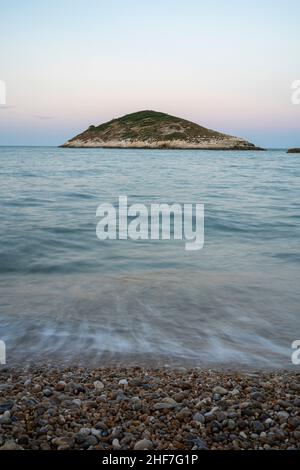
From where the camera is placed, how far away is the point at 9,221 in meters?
13.7

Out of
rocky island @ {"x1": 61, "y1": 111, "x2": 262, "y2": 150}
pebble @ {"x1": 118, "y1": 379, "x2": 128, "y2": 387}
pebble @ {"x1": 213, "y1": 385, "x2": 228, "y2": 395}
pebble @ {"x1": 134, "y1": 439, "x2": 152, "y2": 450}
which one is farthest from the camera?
rocky island @ {"x1": 61, "y1": 111, "x2": 262, "y2": 150}

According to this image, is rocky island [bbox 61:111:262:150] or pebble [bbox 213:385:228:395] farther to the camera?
rocky island [bbox 61:111:262:150]

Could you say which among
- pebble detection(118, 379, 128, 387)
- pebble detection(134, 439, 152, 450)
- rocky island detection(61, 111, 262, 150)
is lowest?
pebble detection(118, 379, 128, 387)

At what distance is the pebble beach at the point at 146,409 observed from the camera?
2.97 meters

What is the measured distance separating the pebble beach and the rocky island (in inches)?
5215

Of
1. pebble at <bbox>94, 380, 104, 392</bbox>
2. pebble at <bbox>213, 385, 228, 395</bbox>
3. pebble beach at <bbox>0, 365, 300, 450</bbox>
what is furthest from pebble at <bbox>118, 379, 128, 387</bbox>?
pebble at <bbox>213, 385, 228, 395</bbox>

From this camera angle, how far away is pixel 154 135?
472ft

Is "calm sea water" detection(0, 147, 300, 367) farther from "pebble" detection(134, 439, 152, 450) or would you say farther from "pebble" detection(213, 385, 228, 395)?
"pebble" detection(134, 439, 152, 450)

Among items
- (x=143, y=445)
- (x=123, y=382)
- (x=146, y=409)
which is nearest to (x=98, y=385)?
(x=123, y=382)

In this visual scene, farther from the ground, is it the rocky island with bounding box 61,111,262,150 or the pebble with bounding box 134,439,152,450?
the rocky island with bounding box 61,111,262,150

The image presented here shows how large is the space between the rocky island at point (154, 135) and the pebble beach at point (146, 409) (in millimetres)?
132449

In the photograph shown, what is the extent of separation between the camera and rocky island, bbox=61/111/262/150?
445 ft
